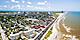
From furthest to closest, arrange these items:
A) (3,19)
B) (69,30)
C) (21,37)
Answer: (69,30) < (3,19) < (21,37)

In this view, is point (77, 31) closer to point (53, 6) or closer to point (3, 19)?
point (53, 6)

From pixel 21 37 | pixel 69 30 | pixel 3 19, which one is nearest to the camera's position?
pixel 21 37

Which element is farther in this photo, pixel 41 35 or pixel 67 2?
pixel 67 2

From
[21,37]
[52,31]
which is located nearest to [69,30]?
[52,31]

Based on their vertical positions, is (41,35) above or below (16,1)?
below

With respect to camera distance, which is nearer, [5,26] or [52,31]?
[5,26]

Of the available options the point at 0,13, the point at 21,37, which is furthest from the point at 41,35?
the point at 0,13

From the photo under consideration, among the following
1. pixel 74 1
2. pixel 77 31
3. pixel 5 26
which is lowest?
pixel 77 31

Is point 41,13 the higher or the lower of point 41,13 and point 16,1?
the lower

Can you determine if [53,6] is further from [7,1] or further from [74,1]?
[7,1]
